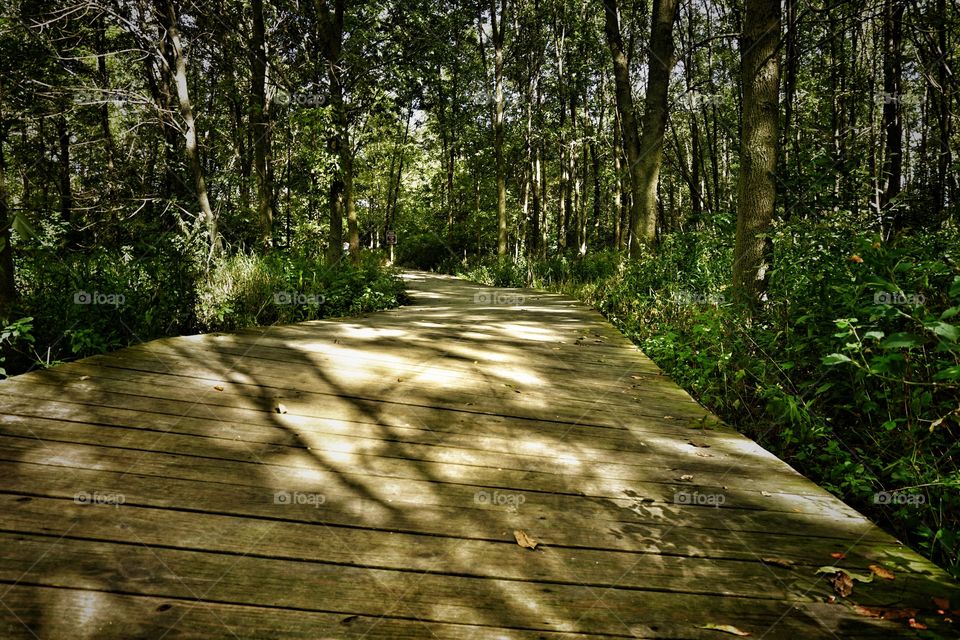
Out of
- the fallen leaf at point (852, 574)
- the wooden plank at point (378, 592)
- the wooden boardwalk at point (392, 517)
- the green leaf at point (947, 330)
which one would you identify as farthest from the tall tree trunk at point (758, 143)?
the wooden plank at point (378, 592)

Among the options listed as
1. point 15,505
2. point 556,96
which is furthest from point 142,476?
point 556,96

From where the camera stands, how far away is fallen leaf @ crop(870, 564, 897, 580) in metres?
1.91

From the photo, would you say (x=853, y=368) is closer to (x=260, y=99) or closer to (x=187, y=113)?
(x=187, y=113)

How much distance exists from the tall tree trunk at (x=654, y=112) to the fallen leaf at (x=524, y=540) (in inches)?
364

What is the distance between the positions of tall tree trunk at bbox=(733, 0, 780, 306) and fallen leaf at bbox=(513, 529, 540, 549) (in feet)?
12.3

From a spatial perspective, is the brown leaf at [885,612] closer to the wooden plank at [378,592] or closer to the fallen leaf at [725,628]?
the wooden plank at [378,592]

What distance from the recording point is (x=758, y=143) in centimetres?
493

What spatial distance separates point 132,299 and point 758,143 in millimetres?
6319

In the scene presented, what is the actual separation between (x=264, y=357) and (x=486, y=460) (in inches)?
92.6

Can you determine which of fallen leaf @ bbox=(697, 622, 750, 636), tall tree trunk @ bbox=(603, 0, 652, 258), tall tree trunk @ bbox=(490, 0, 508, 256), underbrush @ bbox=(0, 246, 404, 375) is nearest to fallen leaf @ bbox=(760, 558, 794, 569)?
fallen leaf @ bbox=(697, 622, 750, 636)

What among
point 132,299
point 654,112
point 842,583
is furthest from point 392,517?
point 654,112

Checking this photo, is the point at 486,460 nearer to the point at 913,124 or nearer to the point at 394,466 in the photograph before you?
the point at 394,466

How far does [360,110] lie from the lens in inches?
447

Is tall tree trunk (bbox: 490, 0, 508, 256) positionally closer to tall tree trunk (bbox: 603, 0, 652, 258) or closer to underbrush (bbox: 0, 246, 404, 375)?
tall tree trunk (bbox: 603, 0, 652, 258)
